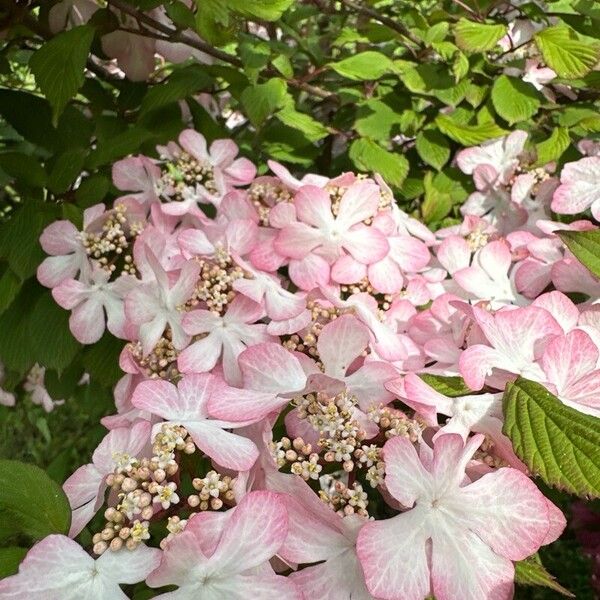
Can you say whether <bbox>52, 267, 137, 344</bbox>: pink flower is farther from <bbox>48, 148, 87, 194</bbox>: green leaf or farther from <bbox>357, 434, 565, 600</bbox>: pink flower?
<bbox>357, 434, 565, 600</bbox>: pink flower

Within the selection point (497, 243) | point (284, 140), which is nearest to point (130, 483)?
point (497, 243)

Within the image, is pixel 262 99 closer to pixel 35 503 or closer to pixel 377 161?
pixel 377 161

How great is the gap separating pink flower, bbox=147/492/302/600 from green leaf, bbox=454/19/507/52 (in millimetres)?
758

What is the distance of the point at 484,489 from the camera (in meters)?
0.52

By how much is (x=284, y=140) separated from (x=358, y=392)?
2.21 feet

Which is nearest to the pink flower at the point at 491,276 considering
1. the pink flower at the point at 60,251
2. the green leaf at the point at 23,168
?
the pink flower at the point at 60,251

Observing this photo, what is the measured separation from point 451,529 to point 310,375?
15cm

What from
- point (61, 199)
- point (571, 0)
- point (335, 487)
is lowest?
point (61, 199)

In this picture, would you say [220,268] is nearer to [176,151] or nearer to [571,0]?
[176,151]

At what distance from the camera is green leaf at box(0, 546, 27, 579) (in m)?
0.52

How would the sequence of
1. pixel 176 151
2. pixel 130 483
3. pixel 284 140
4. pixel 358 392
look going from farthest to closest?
pixel 284 140 → pixel 176 151 → pixel 358 392 → pixel 130 483

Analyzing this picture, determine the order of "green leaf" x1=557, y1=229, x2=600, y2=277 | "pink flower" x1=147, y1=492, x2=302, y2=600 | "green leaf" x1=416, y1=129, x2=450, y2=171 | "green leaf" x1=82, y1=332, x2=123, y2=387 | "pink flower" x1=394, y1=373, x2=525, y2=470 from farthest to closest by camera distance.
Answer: "green leaf" x1=416, y1=129, x2=450, y2=171 < "green leaf" x1=82, y1=332, x2=123, y2=387 < "green leaf" x1=557, y1=229, x2=600, y2=277 < "pink flower" x1=394, y1=373, x2=525, y2=470 < "pink flower" x1=147, y1=492, x2=302, y2=600

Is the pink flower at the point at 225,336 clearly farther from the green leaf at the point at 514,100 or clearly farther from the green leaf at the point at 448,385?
the green leaf at the point at 514,100

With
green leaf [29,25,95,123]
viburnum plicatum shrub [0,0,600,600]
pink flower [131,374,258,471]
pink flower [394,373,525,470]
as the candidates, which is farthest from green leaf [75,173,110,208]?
pink flower [394,373,525,470]
